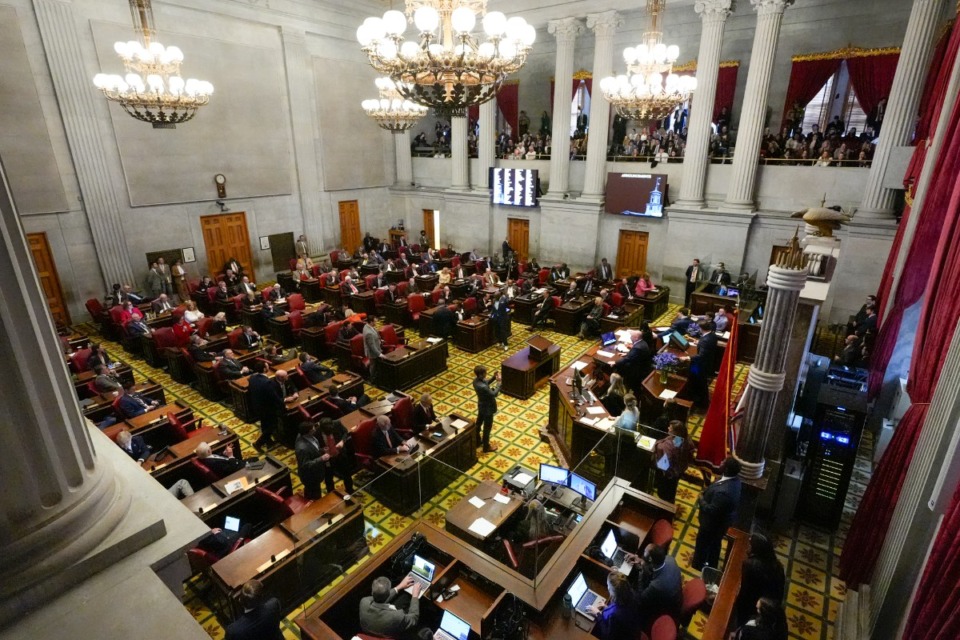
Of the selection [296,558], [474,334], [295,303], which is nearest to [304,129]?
[295,303]

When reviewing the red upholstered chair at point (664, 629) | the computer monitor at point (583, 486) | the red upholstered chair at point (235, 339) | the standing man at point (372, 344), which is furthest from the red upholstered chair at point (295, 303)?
the red upholstered chair at point (664, 629)

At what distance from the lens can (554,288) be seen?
13.4m

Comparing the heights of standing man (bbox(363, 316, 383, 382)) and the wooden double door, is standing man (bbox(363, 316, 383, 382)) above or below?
below

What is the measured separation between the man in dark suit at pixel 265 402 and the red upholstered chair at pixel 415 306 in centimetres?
451

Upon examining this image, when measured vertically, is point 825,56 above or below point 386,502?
above

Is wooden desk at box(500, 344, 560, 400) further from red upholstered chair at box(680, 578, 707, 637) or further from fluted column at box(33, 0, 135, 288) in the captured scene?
fluted column at box(33, 0, 135, 288)

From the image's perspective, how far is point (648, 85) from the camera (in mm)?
8484

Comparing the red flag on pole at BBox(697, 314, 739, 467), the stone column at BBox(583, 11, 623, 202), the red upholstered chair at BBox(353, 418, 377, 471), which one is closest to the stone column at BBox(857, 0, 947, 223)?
the stone column at BBox(583, 11, 623, 202)

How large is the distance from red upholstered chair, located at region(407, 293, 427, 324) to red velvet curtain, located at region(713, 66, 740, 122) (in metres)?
10.6

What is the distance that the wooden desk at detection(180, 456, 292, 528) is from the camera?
204 inches

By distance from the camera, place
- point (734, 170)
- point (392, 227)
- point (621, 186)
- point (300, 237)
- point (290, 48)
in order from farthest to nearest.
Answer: point (392, 227) → point (300, 237) → point (290, 48) → point (621, 186) → point (734, 170)

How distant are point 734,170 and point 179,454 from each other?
43.3 ft

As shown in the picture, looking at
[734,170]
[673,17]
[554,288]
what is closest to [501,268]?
[554,288]

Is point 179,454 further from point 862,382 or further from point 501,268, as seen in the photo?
point 501,268
